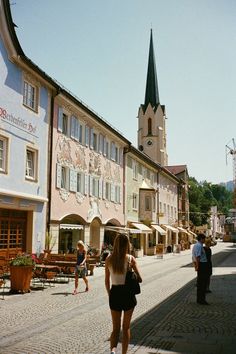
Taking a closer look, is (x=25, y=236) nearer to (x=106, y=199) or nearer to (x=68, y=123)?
(x=68, y=123)

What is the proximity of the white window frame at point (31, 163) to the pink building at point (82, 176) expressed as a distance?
163 cm

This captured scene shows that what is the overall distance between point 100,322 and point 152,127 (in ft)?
217

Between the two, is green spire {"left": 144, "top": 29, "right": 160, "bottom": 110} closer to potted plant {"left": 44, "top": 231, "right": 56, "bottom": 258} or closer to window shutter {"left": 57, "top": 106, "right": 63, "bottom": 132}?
window shutter {"left": 57, "top": 106, "right": 63, "bottom": 132}

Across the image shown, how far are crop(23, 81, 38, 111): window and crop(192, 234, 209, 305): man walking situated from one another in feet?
38.7

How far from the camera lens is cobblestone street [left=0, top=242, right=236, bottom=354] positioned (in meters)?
7.32

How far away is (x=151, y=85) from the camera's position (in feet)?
249

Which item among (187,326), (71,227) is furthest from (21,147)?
(187,326)

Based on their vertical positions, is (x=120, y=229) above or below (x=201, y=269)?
above

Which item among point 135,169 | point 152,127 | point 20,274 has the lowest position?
point 20,274

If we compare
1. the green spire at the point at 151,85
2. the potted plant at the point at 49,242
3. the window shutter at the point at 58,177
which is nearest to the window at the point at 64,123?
the window shutter at the point at 58,177

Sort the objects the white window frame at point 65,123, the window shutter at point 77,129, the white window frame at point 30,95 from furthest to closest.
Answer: the window shutter at point 77,129
the white window frame at point 65,123
the white window frame at point 30,95

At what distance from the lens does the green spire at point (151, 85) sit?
2950 inches

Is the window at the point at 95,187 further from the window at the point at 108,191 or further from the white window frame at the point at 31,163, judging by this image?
the white window frame at the point at 31,163

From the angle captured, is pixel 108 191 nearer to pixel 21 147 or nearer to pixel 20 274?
pixel 21 147
